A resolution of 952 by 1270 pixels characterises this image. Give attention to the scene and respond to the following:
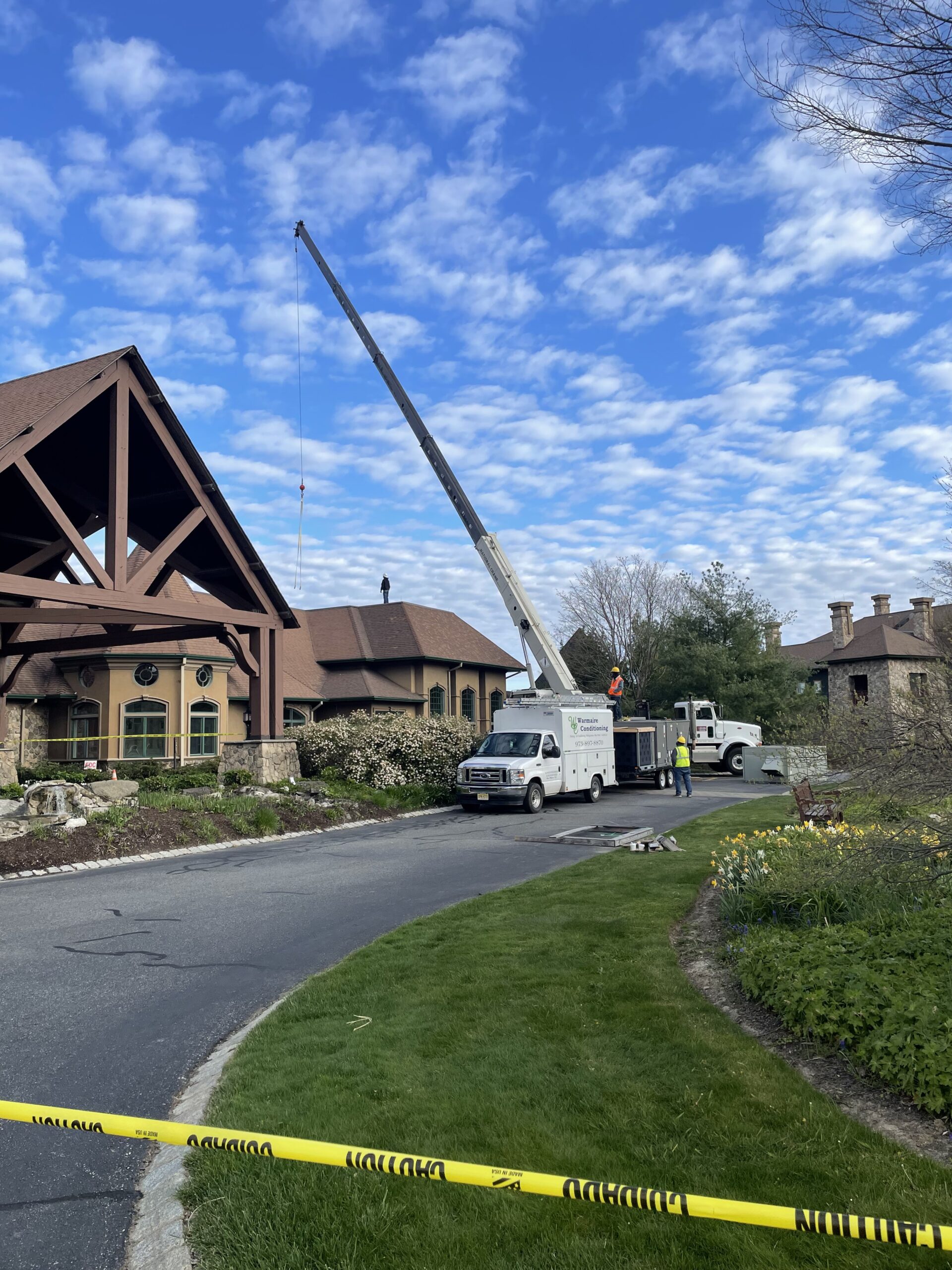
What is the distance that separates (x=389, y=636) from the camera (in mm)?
37938

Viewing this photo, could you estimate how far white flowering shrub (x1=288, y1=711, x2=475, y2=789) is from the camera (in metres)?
23.2

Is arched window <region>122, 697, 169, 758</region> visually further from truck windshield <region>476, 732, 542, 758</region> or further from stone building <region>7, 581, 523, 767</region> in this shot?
truck windshield <region>476, 732, 542, 758</region>

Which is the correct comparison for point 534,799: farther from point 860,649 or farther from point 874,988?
point 860,649

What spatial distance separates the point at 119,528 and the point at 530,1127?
1491 centimetres

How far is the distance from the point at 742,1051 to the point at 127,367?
17.2m

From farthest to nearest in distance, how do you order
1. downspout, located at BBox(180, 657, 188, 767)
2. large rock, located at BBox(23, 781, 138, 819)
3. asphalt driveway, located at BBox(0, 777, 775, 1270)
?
downspout, located at BBox(180, 657, 188, 767), large rock, located at BBox(23, 781, 138, 819), asphalt driveway, located at BBox(0, 777, 775, 1270)

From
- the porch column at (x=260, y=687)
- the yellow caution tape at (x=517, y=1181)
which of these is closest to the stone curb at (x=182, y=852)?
the porch column at (x=260, y=687)

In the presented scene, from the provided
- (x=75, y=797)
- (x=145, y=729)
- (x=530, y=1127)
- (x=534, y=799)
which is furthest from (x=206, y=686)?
(x=530, y=1127)

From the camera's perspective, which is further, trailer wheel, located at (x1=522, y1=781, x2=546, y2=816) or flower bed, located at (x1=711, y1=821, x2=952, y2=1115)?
trailer wheel, located at (x1=522, y1=781, x2=546, y2=816)

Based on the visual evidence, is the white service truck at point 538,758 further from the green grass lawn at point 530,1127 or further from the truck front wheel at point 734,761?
the green grass lawn at point 530,1127

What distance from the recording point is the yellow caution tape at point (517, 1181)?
2.40 meters

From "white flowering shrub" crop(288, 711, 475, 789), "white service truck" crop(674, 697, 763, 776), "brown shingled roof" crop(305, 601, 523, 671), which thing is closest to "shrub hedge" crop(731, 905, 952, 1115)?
"white flowering shrub" crop(288, 711, 475, 789)

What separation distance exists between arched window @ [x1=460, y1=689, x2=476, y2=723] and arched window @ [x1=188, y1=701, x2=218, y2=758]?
510 inches

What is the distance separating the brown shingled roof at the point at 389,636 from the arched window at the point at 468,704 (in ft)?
4.84
